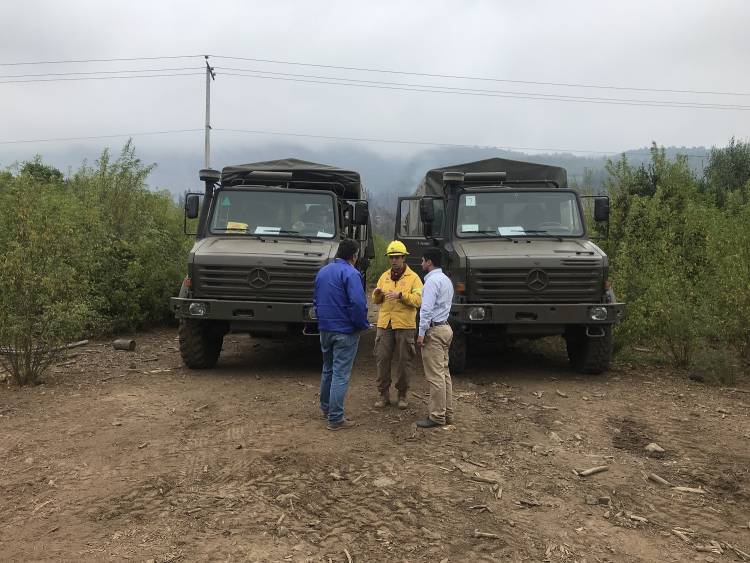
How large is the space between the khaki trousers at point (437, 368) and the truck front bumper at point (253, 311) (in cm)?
195

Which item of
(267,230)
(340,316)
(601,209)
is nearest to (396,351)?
(340,316)

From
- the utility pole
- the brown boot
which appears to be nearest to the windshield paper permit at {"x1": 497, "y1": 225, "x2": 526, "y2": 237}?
the brown boot

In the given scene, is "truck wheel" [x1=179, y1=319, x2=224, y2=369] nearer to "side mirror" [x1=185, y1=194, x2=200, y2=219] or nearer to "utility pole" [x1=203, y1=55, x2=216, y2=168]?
"side mirror" [x1=185, y1=194, x2=200, y2=219]

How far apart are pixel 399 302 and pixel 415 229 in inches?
152

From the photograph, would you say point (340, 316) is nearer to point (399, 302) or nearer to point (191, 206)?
point (399, 302)

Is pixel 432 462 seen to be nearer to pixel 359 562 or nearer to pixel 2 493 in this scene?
pixel 359 562

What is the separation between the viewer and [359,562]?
3.17 meters

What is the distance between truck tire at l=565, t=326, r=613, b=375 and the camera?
23.9 ft

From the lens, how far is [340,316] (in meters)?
5.20

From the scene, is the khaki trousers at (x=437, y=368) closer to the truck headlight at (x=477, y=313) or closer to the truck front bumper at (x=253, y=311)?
the truck headlight at (x=477, y=313)

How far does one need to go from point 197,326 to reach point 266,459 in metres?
3.26

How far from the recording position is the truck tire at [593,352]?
7.27 meters

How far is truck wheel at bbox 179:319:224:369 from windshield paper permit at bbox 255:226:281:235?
4.20ft

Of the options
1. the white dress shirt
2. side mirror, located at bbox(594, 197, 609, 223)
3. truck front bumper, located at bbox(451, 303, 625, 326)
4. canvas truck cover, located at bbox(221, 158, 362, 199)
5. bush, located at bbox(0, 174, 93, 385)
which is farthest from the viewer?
canvas truck cover, located at bbox(221, 158, 362, 199)
